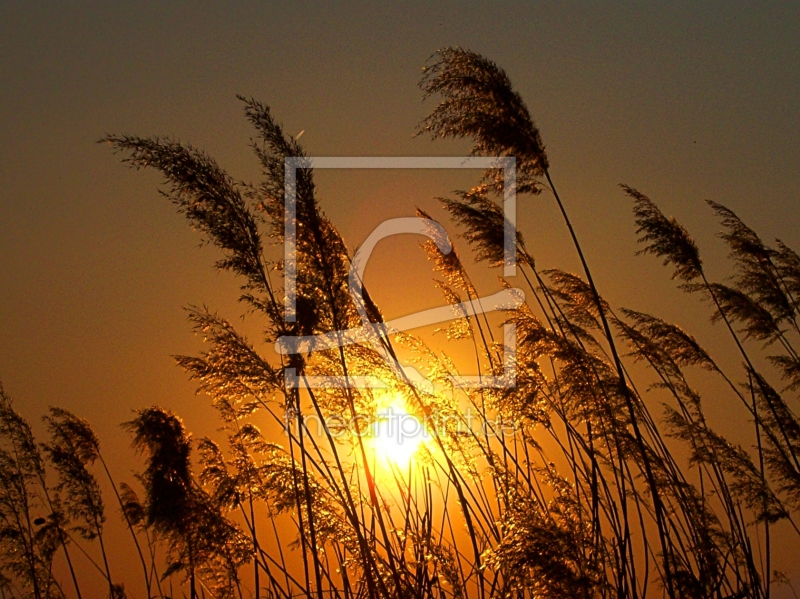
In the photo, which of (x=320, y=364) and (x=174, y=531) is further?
(x=174, y=531)

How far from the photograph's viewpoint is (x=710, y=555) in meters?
5.43

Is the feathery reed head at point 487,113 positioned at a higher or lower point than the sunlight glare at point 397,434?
higher

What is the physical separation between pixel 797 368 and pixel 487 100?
443 cm

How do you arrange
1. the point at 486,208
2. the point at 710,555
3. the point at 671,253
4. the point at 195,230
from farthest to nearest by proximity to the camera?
the point at 671,253, the point at 486,208, the point at 710,555, the point at 195,230

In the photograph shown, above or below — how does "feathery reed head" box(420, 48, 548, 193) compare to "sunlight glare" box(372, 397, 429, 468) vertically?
above

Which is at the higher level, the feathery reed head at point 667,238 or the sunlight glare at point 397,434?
the feathery reed head at point 667,238

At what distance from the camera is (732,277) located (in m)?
7.27

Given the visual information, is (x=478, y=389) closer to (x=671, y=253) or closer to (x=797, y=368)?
(x=671, y=253)

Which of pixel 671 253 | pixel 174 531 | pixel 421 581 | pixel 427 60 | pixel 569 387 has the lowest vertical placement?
pixel 421 581

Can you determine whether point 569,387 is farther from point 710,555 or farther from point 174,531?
point 174,531

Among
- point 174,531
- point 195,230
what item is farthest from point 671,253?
point 174,531

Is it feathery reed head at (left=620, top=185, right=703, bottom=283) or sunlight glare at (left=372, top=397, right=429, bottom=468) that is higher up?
feathery reed head at (left=620, top=185, right=703, bottom=283)

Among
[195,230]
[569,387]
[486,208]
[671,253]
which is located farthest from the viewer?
[671,253]

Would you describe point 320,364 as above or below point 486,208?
below
